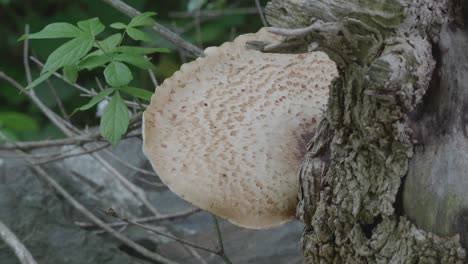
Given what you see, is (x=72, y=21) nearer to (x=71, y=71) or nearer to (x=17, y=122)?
(x=17, y=122)

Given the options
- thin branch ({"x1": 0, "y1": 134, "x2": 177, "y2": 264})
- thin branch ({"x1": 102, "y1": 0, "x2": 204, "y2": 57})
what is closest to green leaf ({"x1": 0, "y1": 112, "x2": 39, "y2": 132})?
thin branch ({"x1": 0, "y1": 134, "x2": 177, "y2": 264})

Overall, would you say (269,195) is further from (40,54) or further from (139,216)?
(40,54)

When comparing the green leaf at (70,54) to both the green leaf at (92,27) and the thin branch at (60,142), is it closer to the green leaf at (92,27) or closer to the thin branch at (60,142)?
the green leaf at (92,27)

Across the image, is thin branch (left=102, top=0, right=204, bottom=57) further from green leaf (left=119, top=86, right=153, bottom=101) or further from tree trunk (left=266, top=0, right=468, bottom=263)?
tree trunk (left=266, top=0, right=468, bottom=263)

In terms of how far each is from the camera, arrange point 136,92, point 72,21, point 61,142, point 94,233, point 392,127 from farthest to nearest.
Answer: point 72,21
point 61,142
point 94,233
point 136,92
point 392,127

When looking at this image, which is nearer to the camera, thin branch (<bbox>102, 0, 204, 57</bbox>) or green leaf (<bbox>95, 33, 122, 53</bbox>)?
green leaf (<bbox>95, 33, 122, 53</bbox>)

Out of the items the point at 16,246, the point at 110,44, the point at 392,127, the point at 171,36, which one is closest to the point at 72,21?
the point at 171,36
